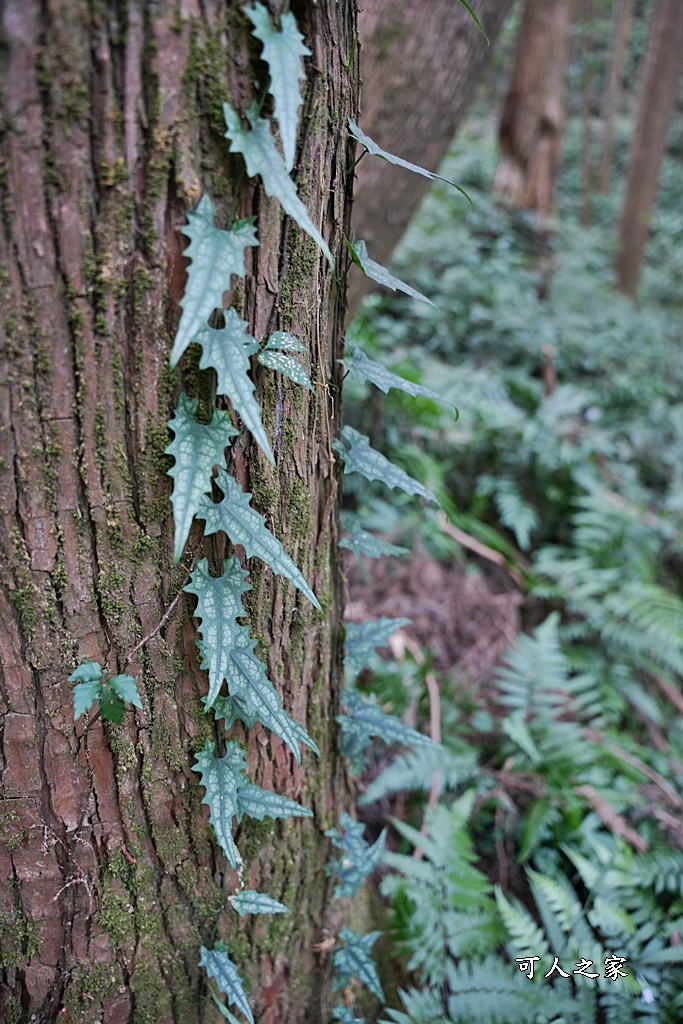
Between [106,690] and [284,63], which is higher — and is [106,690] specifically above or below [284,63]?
below

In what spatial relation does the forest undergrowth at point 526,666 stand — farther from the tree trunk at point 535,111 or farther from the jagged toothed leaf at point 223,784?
the tree trunk at point 535,111

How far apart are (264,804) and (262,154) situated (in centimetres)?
110

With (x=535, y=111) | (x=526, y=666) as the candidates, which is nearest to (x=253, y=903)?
(x=526, y=666)

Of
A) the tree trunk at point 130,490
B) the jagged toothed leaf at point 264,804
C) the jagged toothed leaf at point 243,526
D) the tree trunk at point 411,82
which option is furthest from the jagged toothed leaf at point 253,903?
the tree trunk at point 411,82

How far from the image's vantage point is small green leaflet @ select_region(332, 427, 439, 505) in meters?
1.26

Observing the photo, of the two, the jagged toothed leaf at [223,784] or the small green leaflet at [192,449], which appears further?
the jagged toothed leaf at [223,784]

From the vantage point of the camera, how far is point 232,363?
860 mm

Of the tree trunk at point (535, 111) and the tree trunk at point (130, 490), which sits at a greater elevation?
the tree trunk at point (535, 111)

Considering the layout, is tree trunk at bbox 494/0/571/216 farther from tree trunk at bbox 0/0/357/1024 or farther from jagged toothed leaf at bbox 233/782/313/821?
jagged toothed leaf at bbox 233/782/313/821

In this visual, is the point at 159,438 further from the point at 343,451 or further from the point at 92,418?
the point at 343,451

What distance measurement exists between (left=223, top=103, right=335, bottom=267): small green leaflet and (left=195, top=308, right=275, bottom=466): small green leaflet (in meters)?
0.17

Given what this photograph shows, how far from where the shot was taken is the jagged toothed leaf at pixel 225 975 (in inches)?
47.2

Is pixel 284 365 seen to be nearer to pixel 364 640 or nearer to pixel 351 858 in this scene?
pixel 364 640

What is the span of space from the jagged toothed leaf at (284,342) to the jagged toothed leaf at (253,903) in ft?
3.40
